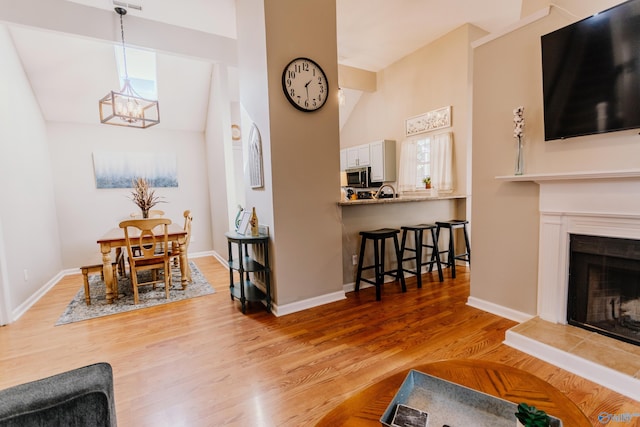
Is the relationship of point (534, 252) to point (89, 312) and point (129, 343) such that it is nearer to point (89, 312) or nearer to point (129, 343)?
point (129, 343)

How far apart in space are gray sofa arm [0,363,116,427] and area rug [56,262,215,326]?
2608 millimetres

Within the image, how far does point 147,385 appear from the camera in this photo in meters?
1.86

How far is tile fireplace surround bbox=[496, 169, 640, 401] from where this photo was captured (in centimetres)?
177

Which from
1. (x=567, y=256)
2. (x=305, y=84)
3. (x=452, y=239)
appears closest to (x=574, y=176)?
(x=567, y=256)

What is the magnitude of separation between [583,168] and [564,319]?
3.79 ft

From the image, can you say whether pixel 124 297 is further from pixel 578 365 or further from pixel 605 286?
pixel 605 286

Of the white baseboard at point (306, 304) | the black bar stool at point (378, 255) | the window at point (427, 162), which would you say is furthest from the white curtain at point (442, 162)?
the white baseboard at point (306, 304)

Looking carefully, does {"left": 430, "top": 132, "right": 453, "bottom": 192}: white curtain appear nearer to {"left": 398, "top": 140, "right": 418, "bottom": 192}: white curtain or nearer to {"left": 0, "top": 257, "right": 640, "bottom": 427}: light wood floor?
{"left": 398, "top": 140, "right": 418, "bottom": 192}: white curtain

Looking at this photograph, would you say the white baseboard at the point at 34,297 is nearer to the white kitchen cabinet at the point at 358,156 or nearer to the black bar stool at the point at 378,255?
the black bar stool at the point at 378,255

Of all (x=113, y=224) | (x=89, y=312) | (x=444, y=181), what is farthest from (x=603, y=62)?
(x=113, y=224)

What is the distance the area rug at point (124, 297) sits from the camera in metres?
3.04

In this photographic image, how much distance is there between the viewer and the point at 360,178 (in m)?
6.38

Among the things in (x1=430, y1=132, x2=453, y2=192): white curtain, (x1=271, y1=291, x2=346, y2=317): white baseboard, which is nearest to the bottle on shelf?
(x1=271, y1=291, x2=346, y2=317): white baseboard

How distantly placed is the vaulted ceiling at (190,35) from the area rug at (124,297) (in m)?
2.88
